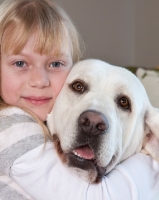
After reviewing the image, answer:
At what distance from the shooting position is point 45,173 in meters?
1.25

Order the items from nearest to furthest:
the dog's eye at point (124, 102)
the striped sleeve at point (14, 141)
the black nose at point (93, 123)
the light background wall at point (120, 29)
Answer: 1. the black nose at point (93, 123)
2. the striped sleeve at point (14, 141)
3. the dog's eye at point (124, 102)
4. the light background wall at point (120, 29)

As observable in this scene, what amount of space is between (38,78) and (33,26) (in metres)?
0.22

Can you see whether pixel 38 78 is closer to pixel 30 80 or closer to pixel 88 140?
pixel 30 80

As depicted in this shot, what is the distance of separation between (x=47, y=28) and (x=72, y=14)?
1630 millimetres

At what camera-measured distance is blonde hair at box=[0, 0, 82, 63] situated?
148 cm

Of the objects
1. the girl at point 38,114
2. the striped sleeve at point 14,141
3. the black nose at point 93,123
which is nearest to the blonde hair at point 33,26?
the girl at point 38,114

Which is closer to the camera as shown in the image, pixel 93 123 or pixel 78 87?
pixel 93 123

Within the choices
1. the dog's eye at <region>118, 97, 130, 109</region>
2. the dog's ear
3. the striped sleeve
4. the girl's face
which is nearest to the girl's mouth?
the girl's face

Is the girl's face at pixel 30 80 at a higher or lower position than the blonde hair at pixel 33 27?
lower

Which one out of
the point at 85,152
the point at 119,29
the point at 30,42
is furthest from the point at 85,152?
the point at 119,29

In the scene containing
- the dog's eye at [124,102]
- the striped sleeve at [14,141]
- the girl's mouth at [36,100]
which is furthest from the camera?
the girl's mouth at [36,100]

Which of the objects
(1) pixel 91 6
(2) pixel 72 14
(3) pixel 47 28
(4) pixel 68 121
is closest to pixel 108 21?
(1) pixel 91 6

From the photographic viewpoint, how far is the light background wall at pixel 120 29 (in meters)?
3.24

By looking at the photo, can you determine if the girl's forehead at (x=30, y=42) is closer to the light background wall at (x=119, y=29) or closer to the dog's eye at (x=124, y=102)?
the dog's eye at (x=124, y=102)
